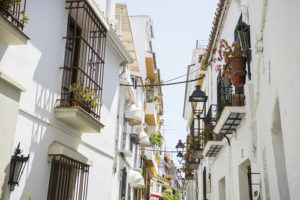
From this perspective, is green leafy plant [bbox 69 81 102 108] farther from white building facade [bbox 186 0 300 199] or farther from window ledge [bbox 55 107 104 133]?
white building facade [bbox 186 0 300 199]

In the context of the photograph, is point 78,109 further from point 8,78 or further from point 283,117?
point 283,117

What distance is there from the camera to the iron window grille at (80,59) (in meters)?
7.09

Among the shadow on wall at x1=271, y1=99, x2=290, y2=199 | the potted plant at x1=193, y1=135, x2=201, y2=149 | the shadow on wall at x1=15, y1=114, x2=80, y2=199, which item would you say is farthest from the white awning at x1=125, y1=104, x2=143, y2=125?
the shadow on wall at x1=271, y1=99, x2=290, y2=199

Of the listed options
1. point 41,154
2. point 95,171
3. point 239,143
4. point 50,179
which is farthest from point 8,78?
point 239,143

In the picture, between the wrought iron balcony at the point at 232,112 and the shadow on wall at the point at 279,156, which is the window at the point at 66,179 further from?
the shadow on wall at the point at 279,156

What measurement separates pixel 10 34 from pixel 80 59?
356cm

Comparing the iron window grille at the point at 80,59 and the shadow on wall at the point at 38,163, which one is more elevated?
the iron window grille at the point at 80,59

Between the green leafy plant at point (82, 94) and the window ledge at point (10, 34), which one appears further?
the green leafy plant at point (82, 94)

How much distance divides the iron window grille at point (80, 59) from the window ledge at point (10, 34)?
199 centimetres

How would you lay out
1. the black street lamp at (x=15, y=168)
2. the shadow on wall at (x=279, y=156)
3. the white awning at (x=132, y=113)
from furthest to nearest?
the white awning at (x=132, y=113) < the black street lamp at (x=15, y=168) < the shadow on wall at (x=279, y=156)

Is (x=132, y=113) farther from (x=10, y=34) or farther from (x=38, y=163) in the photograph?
(x=10, y=34)

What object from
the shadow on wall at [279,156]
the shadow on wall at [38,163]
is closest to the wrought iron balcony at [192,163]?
the shadow on wall at [38,163]

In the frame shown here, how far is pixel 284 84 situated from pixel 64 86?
4.97 m

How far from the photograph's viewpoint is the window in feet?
21.2
